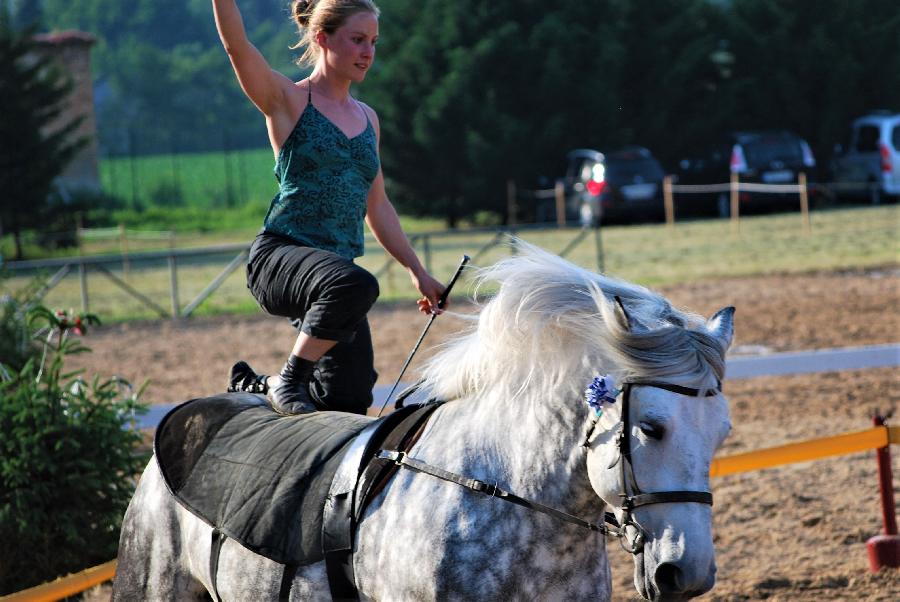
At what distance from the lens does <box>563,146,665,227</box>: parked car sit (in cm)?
2488

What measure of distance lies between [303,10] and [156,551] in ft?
5.38

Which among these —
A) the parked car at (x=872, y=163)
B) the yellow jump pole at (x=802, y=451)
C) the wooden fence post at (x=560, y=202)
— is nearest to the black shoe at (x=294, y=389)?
the yellow jump pole at (x=802, y=451)

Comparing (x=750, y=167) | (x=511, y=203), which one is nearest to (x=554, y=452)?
(x=750, y=167)

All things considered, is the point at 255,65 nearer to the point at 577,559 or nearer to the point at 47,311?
the point at 577,559

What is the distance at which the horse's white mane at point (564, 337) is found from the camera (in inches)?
103

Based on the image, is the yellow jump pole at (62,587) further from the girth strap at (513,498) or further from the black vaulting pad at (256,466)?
the girth strap at (513,498)

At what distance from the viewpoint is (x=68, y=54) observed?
40.7m

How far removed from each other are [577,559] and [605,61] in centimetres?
2850

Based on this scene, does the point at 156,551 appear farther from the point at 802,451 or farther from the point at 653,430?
the point at 802,451

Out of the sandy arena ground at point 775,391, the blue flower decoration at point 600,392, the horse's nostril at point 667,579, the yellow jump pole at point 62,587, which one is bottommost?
the sandy arena ground at point 775,391

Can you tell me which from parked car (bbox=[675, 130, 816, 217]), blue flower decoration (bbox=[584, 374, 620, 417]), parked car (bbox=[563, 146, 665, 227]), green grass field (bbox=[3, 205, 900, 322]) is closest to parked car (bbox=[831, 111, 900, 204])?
green grass field (bbox=[3, 205, 900, 322])

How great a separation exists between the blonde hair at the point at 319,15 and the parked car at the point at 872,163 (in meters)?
A: 23.6

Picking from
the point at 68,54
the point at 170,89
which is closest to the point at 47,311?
the point at 68,54

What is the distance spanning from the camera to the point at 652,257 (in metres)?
19.2
